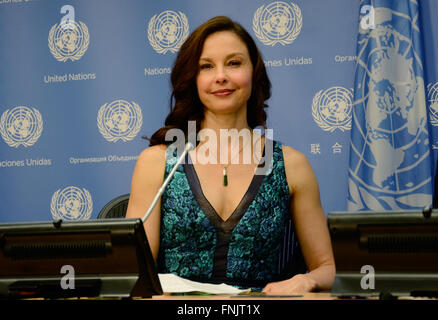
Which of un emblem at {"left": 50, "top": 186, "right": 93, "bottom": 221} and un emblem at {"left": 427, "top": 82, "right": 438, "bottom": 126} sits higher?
un emblem at {"left": 427, "top": 82, "right": 438, "bottom": 126}

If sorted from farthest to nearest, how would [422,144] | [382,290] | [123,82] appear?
[123,82]
[422,144]
[382,290]

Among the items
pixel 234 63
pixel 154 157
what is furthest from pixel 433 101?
pixel 154 157

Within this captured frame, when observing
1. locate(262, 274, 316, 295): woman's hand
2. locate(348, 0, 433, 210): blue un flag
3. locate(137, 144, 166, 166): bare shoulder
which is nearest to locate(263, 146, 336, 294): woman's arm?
locate(262, 274, 316, 295): woman's hand

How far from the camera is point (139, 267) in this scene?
3.59 feet

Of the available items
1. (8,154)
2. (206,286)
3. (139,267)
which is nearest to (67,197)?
(8,154)

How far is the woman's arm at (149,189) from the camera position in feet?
6.25

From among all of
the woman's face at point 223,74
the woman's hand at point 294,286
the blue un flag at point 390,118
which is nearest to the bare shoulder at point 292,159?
the woman's face at point 223,74

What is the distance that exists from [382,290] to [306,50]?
213 centimetres

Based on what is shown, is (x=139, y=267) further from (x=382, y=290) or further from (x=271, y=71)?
(x=271, y=71)

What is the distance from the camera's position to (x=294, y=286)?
1.50m

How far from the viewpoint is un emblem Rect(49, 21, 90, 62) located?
10.9 feet

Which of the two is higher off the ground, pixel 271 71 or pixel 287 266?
pixel 271 71

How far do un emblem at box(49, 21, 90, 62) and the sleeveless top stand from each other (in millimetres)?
1620

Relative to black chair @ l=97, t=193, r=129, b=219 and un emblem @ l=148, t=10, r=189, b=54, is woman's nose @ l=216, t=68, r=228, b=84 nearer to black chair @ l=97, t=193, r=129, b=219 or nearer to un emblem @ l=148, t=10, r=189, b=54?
black chair @ l=97, t=193, r=129, b=219
